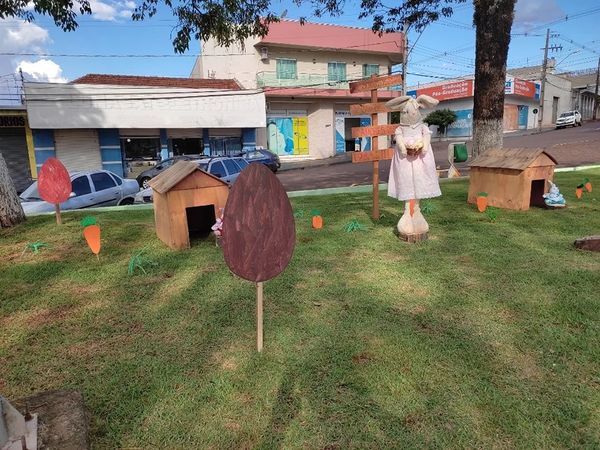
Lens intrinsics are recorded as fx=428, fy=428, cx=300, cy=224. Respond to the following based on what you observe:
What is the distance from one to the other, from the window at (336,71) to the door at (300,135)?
11.3 feet

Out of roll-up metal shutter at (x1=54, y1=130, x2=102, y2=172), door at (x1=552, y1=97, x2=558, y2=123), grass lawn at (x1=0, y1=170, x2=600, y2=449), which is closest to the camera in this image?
grass lawn at (x1=0, y1=170, x2=600, y2=449)

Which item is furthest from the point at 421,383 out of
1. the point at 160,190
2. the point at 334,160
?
the point at 334,160

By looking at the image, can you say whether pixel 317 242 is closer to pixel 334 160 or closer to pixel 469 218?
pixel 469 218

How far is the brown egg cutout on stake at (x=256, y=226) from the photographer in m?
2.53

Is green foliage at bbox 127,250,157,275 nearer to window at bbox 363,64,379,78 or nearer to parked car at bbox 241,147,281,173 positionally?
parked car at bbox 241,147,281,173

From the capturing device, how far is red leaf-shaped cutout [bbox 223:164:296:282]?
2.52 metres

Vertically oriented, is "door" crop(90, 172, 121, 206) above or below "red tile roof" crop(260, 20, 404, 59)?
below

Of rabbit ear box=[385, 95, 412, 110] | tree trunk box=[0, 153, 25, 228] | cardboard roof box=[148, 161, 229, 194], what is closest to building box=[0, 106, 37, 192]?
tree trunk box=[0, 153, 25, 228]

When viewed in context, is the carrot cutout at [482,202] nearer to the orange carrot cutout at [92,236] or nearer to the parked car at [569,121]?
the orange carrot cutout at [92,236]

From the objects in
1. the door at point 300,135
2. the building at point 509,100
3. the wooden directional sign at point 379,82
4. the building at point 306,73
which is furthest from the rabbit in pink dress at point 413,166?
the building at point 509,100

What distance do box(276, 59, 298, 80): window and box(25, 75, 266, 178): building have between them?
359 centimetres

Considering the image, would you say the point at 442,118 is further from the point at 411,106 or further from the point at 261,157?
the point at 411,106

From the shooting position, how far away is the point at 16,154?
21.9 m

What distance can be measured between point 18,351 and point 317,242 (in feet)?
10.4
